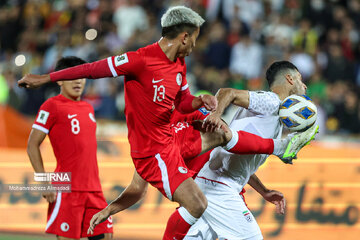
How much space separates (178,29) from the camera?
5.12m

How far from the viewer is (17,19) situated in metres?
14.9

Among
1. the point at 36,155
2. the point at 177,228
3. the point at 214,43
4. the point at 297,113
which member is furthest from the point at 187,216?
the point at 214,43

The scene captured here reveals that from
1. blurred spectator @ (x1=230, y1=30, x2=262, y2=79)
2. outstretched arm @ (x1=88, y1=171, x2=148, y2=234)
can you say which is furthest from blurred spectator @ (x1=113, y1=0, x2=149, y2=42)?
outstretched arm @ (x1=88, y1=171, x2=148, y2=234)

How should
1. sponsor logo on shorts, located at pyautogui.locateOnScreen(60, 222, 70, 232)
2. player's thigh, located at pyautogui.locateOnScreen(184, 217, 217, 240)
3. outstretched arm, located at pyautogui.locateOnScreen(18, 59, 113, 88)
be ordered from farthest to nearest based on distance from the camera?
sponsor logo on shorts, located at pyautogui.locateOnScreen(60, 222, 70, 232), player's thigh, located at pyautogui.locateOnScreen(184, 217, 217, 240), outstretched arm, located at pyautogui.locateOnScreen(18, 59, 113, 88)

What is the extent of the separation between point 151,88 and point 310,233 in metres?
4.70

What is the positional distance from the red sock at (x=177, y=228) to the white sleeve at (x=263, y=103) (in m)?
1.15

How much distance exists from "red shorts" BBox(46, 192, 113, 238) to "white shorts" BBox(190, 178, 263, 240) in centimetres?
104

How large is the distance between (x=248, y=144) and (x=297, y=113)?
50 cm

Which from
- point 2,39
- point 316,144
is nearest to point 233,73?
point 316,144

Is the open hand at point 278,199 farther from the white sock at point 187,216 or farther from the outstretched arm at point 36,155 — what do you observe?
the outstretched arm at point 36,155

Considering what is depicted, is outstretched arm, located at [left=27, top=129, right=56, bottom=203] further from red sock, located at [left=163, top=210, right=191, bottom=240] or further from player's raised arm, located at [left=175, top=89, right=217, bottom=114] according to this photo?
player's raised arm, located at [left=175, top=89, right=217, bottom=114]

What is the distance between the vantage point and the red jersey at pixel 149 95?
Result: 5047 millimetres

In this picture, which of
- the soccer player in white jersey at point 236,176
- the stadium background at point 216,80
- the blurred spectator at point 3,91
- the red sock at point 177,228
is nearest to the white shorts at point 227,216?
the soccer player in white jersey at point 236,176

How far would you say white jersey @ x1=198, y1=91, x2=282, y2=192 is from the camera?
528 centimetres
